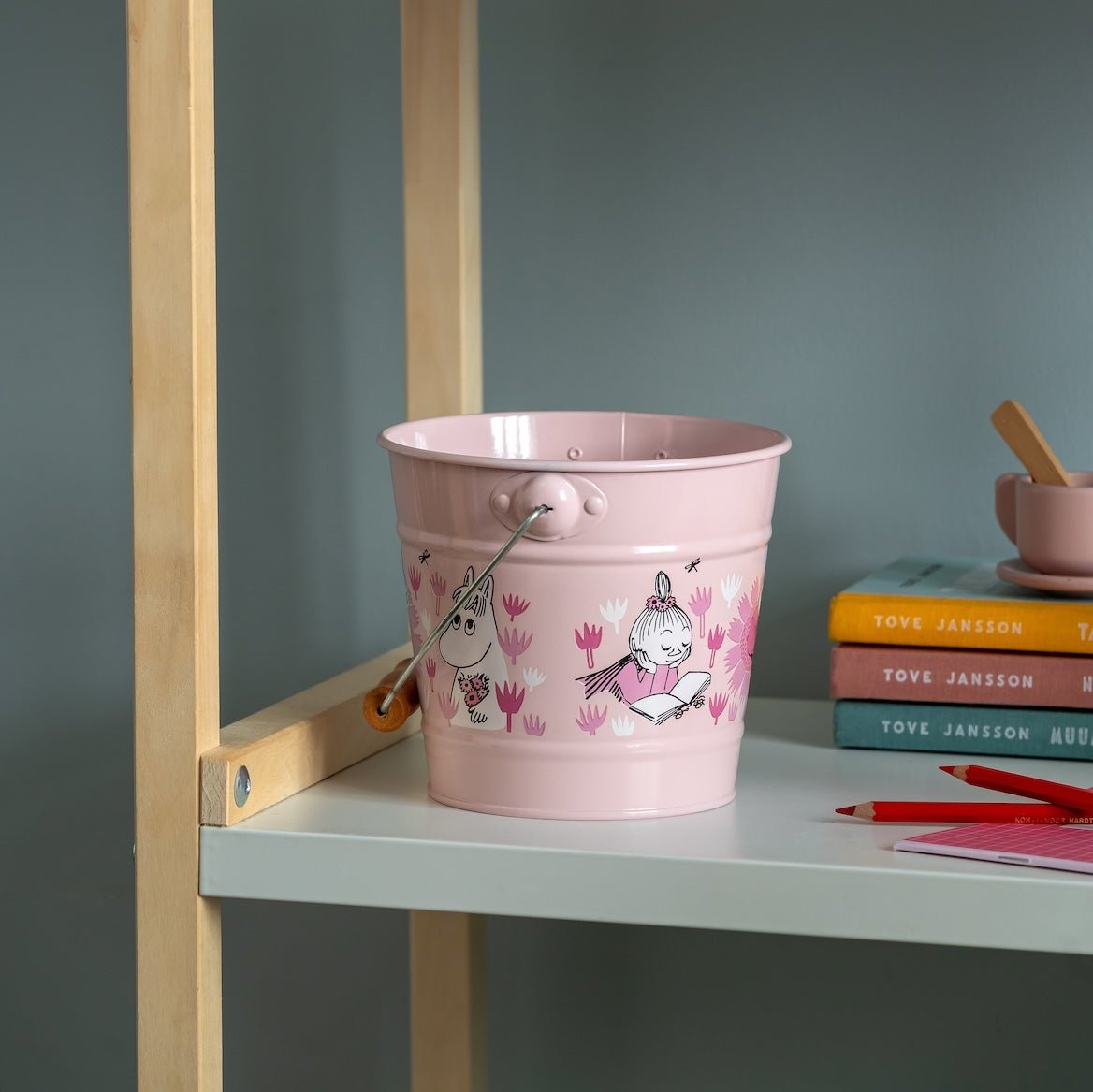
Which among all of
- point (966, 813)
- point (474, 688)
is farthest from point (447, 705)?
point (966, 813)

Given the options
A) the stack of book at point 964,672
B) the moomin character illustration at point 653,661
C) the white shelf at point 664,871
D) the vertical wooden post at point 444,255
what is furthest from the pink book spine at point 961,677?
the vertical wooden post at point 444,255

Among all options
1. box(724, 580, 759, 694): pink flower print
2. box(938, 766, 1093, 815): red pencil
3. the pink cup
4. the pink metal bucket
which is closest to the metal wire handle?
the pink metal bucket

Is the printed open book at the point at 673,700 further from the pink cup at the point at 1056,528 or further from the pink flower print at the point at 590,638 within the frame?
the pink cup at the point at 1056,528

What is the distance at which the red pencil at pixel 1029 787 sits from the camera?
2.16 ft

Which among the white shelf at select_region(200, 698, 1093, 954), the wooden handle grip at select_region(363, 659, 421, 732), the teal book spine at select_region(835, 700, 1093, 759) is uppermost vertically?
the wooden handle grip at select_region(363, 659, 421, 732)

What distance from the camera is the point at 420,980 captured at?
1018mm

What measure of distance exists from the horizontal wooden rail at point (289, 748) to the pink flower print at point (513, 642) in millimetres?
128

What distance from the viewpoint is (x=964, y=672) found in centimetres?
81

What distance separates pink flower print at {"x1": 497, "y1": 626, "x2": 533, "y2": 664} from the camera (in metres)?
0.65

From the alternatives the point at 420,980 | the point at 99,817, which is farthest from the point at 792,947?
the point at 99,817

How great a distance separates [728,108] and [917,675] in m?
0.45

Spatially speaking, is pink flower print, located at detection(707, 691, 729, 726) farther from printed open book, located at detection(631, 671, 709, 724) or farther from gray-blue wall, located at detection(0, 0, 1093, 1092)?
gray-blue wall, located at detection(0, 0, 1093, 1092)

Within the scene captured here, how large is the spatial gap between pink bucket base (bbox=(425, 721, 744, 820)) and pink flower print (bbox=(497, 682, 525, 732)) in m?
0.01

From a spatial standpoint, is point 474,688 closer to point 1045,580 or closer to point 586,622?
point 586,622
